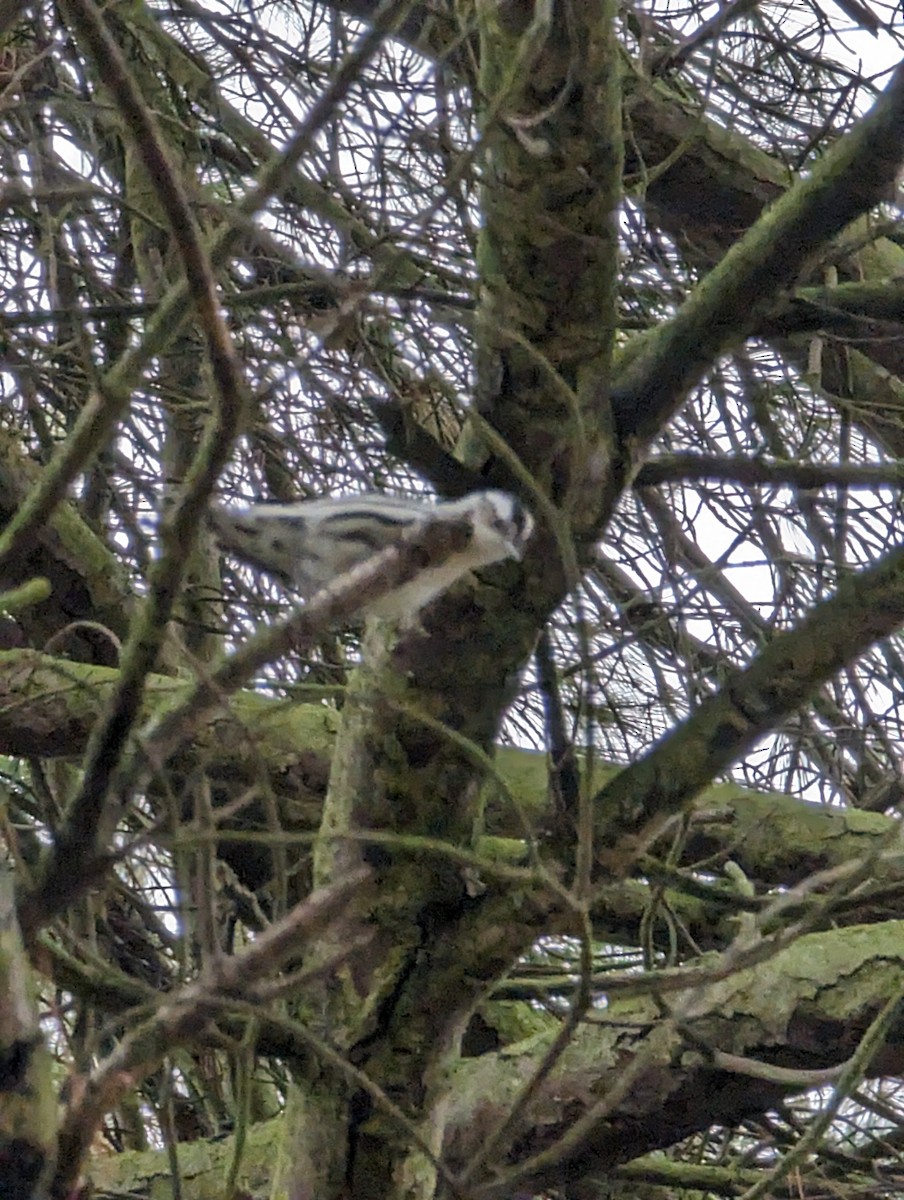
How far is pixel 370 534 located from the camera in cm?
251

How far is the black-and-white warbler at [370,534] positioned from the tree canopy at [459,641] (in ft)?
0.13

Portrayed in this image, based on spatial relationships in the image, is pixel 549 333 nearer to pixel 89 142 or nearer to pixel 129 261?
pixel 89 142

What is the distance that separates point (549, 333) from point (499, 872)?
851 mm

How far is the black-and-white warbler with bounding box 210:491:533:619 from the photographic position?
2.13 m

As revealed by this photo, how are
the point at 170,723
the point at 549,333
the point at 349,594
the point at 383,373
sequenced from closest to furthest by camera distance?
the point at 170,723 < the point at 349,594 < the point at 549,333 < the point at 383,373

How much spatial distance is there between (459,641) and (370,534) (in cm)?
34

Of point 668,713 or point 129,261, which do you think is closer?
point 668,713

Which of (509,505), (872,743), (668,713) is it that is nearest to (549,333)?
(509,505)

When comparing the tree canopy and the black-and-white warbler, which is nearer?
the tree canopy

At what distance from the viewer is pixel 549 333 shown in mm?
2084

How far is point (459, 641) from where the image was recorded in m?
2.26

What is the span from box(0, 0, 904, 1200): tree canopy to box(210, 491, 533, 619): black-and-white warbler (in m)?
0.04

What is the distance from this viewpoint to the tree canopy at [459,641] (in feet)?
4.67

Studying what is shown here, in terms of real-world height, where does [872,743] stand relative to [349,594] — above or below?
above
